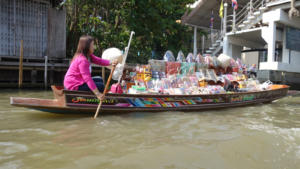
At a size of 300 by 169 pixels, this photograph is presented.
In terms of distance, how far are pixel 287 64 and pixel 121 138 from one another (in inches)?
415

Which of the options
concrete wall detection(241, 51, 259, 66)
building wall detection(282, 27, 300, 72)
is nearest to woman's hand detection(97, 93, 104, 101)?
building wall detection(282, 27, 300, 72)

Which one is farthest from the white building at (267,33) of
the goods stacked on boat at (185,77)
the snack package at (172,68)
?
the snack package at (172,68)

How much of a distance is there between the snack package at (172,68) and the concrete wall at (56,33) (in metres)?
7.08

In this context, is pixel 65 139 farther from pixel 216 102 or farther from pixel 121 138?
pixel 216 102

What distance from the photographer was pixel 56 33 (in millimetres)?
11664

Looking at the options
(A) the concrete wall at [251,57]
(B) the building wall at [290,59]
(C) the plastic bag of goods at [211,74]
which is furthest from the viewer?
(A) the concrete wall at [251,57]

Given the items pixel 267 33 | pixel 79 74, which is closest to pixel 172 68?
pixel 79 74

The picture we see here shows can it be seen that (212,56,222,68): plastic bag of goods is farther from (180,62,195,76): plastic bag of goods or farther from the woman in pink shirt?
the woman in pink shirt

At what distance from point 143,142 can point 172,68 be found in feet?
12.1

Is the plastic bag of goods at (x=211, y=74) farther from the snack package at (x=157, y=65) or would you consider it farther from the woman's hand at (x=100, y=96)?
the woman's hand at (x=100, y=96)

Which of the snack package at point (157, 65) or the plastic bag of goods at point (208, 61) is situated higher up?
the plastic bag of goods at point (208, 61)

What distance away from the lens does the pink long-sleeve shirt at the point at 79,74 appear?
421 cm

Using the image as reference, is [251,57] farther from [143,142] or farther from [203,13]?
[143,142]

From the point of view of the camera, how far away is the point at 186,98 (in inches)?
226
